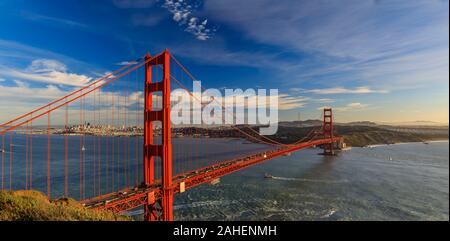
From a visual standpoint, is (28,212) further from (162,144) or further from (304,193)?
(304,193)

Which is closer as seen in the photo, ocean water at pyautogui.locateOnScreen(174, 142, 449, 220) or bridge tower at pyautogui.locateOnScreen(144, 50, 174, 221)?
bridge tower at pyautogui.locateOnScreen(144, 50, 174, 221)

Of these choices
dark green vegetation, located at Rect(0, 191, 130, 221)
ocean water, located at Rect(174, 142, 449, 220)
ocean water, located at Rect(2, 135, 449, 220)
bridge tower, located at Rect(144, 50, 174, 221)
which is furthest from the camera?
ocean water, located at Rect(2, 135, 449, 220)

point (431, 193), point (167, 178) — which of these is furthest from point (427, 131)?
point (167, 178)

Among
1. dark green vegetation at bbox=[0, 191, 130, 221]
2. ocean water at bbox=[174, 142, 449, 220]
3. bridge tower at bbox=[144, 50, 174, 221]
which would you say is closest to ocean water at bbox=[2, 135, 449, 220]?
ocean water at bbox=[174, 142, 449, 220]

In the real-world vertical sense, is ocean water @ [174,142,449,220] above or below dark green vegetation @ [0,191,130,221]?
below

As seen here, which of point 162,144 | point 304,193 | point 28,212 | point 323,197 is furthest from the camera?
point 304,193

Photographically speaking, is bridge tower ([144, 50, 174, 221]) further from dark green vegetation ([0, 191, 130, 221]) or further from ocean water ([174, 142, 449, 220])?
dark green vegetation ([0, 191, 130, 221])

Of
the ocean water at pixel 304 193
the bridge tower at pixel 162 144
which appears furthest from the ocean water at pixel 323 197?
the bridge tower at pixel 162 144

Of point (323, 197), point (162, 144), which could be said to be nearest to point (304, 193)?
point (323, 197)
